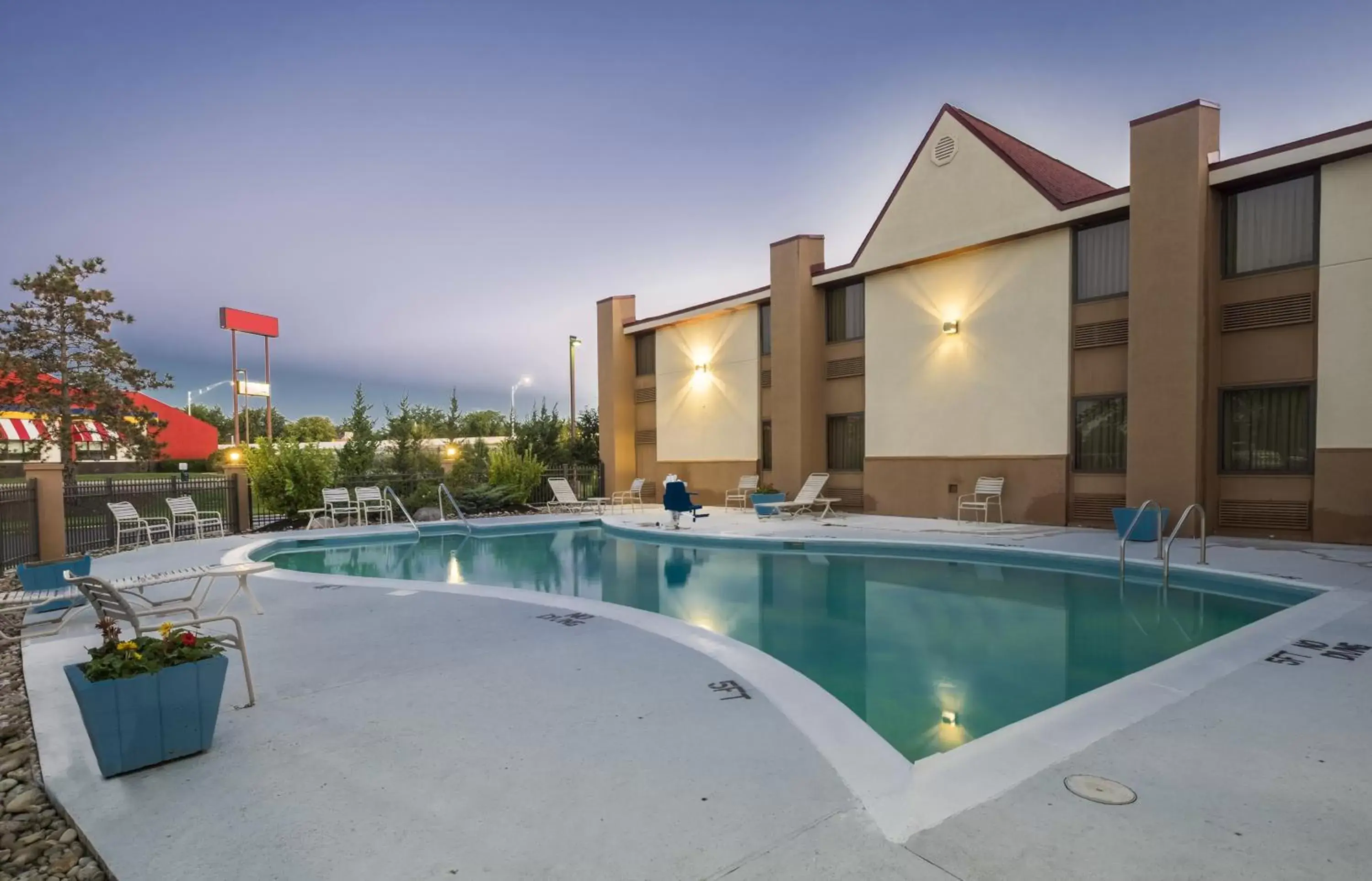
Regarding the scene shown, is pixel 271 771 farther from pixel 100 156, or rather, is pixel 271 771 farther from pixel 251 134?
pixel 100 156

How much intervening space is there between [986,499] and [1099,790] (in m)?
11.3

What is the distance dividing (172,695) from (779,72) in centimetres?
1622

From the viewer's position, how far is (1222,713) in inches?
137

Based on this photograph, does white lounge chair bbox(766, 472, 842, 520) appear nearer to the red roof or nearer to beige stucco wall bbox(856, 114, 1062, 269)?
beige stucco wall bbox(856, 114, 1062, 269)

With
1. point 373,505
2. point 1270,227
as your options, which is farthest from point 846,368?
point 373,505

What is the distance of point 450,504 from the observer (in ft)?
53.4

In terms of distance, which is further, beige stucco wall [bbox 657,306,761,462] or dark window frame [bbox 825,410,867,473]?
beige stucco wall [bbox 657,306,761,462]

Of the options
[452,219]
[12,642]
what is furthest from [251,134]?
[12,642]

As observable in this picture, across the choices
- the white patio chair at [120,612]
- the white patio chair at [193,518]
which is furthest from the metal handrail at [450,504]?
the white patio chair at [120,612]

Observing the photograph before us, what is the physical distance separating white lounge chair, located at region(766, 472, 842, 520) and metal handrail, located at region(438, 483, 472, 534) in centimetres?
599

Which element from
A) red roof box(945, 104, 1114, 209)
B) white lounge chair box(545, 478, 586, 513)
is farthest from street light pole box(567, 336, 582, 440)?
red roof box(945, 104, 1114, 209)

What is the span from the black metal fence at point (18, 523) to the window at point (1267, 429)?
15867mm

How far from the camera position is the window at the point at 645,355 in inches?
790

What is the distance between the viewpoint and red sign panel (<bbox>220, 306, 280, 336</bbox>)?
27.8 m
